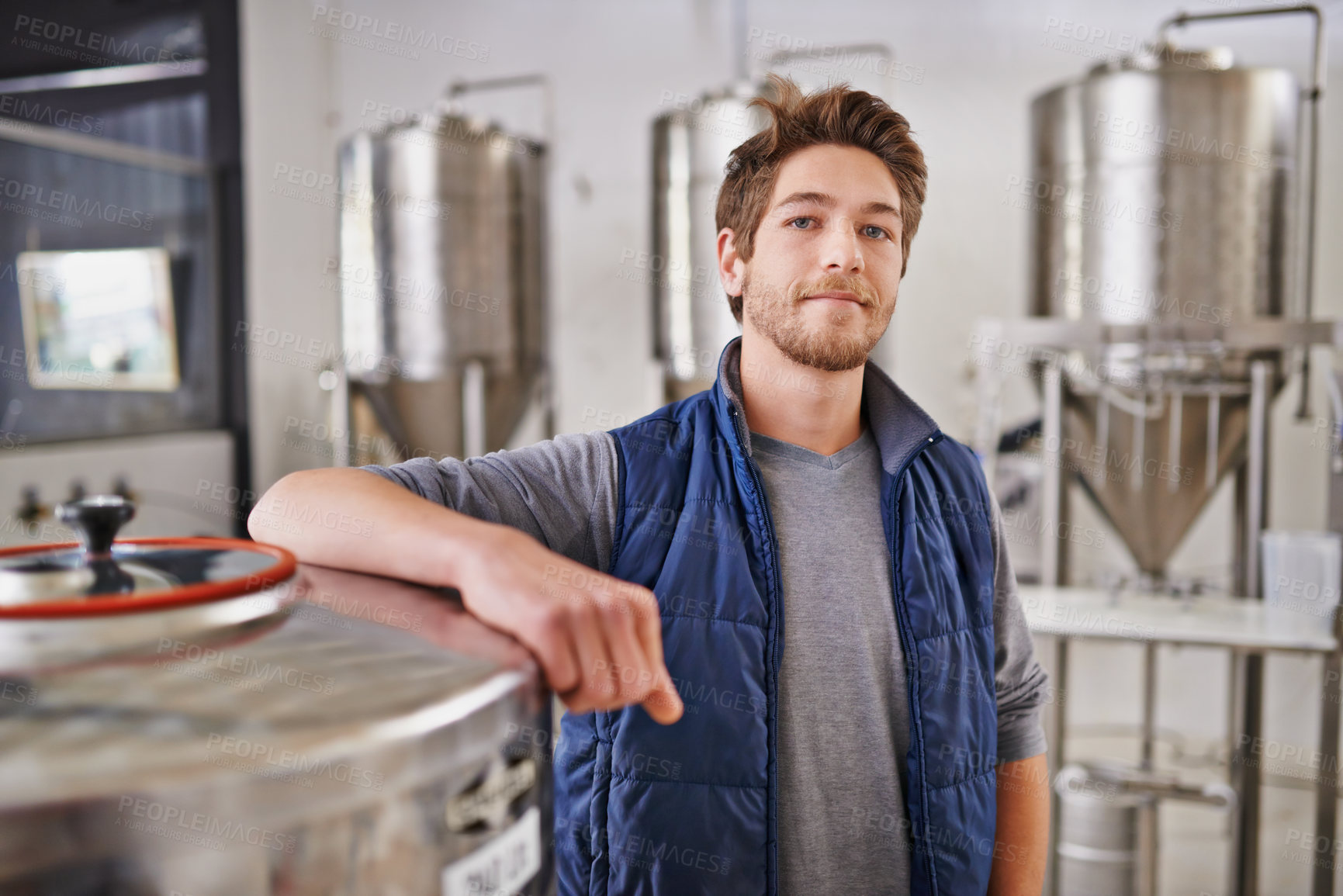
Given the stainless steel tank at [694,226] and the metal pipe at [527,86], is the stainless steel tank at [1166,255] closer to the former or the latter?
the stainless steel tank at [694,226]

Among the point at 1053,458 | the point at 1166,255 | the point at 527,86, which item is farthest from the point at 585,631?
the point at 527,86

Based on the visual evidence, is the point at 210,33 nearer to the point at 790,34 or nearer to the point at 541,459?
the point at 790,34

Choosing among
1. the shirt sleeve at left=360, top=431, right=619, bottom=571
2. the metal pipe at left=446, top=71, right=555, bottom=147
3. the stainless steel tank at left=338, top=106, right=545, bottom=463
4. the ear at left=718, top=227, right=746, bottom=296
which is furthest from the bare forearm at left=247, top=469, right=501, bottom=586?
the metal pipe at left=446, top=71, right=555, bottom=147

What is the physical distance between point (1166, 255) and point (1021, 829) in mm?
2211

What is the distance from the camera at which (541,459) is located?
1341 mm

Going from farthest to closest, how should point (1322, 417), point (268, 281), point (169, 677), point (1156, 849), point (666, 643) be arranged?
point (268, 281) → point (1322, 417) → point (1156, 849) → point (666, 643) → point (169, 677)

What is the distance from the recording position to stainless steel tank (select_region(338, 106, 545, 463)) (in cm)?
411

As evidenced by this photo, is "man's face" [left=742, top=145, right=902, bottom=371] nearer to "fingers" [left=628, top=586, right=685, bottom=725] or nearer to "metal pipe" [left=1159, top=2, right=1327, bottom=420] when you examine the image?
"fingers" [left=628, top=586, right=685, bottom=725]

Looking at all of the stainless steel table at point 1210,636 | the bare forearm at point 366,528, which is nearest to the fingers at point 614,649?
the bare forearm at point 366,528

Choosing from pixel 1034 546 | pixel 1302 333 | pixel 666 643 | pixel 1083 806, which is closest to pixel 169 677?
pixel 666 643

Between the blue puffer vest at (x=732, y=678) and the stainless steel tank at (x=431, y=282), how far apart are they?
2864mm

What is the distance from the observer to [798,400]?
4.85ft

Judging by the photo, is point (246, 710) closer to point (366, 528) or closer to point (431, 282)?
point (366, 528)

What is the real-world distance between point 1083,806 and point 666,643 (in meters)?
2.24
